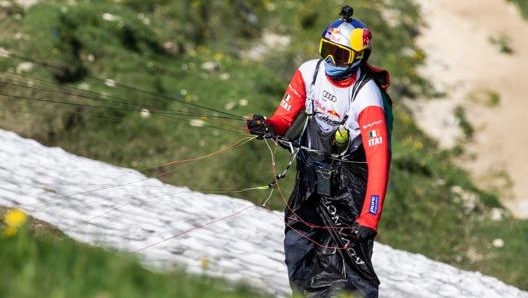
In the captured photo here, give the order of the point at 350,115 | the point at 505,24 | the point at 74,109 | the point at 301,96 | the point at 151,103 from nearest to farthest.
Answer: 1. the point at 350,115
2. the point at 301,96
3. the point at 74,109
4. the point at 151,103
5. the point at 505,24

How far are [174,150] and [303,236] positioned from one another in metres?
9.32

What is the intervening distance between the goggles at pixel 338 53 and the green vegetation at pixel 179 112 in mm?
5327

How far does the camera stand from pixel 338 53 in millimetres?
8617

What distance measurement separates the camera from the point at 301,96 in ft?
30.2

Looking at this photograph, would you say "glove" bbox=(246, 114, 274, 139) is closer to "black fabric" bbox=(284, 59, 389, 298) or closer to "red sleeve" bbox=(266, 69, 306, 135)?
"red sleeve" bbox=(266, 69, 306, 135)

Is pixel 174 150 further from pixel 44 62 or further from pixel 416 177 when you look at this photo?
pixel 416 177

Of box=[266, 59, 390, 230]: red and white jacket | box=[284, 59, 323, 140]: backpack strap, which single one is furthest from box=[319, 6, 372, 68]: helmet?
box=[284, 59, 323, 140]: backpack strap

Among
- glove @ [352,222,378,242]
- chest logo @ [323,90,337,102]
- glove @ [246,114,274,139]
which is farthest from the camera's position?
glove @ [246,114,274,139]

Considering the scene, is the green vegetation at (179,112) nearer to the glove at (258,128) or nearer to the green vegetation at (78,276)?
the glove at (258,128)

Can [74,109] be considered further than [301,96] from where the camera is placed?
Yes

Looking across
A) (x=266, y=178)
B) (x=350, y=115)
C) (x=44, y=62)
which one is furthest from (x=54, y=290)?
(x=44, y=62)

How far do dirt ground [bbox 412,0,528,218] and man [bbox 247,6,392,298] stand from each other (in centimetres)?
1573

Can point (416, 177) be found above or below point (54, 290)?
below

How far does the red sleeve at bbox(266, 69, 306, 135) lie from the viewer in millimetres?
9156
